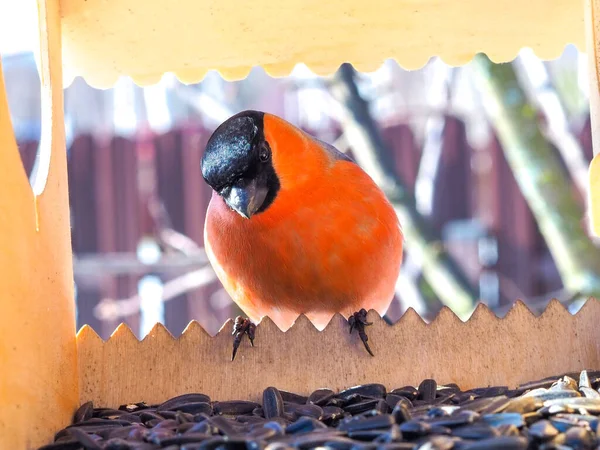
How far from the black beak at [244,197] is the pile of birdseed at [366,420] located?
51 centimetres

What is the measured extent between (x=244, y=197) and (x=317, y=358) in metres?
0.48

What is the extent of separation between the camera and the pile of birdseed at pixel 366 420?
1610 mm

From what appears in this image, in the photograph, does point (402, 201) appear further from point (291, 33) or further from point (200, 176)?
point (200, 176)

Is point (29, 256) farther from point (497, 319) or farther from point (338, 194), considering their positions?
point (497, 319)

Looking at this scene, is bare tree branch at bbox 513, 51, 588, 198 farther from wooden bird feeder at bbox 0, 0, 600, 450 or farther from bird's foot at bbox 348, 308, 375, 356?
bird's foot at bbox 348, 308, 375, 356

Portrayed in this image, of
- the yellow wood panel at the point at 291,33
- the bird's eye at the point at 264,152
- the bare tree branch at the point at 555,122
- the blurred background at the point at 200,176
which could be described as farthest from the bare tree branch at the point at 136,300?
the bird's eye at the point at 264,152

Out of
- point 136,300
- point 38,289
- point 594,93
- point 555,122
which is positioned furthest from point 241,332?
point 136,300

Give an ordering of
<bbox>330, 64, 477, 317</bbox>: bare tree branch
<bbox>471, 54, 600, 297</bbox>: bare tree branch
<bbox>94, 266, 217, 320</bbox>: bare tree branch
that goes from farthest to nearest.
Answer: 1. <bbox>94, 266, 217, 320</bbox>: bare tree branch
2. <bbox>330, 64, 477, 317</bbox>: bare tree branch
3. <bbox>471, 54, 600, 297</bbox>: bare tree branch

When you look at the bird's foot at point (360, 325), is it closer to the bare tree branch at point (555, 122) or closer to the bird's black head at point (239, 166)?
the bird's black head at point (239, 166)

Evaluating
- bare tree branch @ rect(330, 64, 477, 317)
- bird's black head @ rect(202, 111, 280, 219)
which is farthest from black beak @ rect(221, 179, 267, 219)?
bare tree branch @ rect(330, 64, 477, 317)

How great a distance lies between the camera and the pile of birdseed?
161 centimetres

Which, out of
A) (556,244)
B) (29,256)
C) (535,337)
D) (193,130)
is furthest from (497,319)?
(193,130)

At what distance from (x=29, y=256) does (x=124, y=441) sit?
453 millimetres

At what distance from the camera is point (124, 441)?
1763 millimetres
